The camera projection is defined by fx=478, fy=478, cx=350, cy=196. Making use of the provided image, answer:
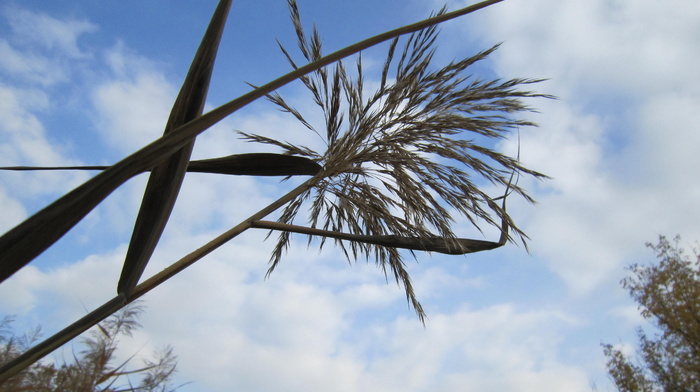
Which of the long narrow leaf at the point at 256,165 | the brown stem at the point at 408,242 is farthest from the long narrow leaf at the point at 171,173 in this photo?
the brown stem at the point at 408,242

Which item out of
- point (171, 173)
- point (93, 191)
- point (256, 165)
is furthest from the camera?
point (256, 165)

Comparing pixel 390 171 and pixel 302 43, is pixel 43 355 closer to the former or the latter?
pixel 390 171

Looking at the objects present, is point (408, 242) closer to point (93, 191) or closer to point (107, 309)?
point (107, 309)

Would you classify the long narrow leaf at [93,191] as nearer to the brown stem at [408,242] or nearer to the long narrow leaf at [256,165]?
the long narrow leaf at [256,165]

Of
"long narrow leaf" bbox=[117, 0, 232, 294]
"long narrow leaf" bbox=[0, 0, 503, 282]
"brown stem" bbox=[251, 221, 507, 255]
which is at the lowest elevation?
"long narrow leaf" bbox=[0, 0, 503, 282]

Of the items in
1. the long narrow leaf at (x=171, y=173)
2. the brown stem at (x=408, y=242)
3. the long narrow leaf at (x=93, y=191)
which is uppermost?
the brown stem at (x=408, y=242)

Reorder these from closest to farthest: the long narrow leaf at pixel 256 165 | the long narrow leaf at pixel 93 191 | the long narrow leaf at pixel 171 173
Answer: the long narrow leaf at pixel 93 191
the long narrow leaf at pixel 171 173
the long narrow leaf at pixel 256 165

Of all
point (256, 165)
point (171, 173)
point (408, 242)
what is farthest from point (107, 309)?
point (408, 242)

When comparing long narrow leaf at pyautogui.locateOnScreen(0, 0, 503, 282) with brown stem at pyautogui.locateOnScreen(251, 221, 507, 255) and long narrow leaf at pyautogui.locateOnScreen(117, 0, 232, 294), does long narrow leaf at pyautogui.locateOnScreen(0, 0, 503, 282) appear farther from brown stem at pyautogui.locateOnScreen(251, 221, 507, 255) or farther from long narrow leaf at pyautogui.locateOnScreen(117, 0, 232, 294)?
brown stem at pyautogui.locateOnScreen(251, 221, 507, 255)

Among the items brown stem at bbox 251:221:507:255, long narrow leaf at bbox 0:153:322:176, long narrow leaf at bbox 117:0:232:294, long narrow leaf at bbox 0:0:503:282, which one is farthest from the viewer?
brown stem at bbox 251:221:507:255

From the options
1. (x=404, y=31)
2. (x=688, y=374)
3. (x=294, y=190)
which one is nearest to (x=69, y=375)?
(x=294, y=190)

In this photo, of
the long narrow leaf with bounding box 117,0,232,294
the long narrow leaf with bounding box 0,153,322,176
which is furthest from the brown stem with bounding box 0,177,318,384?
the long narrow leaf with bounding box 0,153,322,176

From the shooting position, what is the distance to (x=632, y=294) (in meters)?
11.5

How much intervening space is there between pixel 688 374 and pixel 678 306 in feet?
4.61
